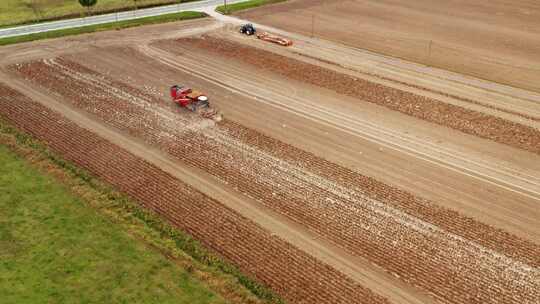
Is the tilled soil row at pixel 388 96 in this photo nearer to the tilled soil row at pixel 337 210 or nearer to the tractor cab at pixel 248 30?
the tractor cab at pixel 248 30

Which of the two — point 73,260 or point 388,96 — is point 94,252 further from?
point 388,96

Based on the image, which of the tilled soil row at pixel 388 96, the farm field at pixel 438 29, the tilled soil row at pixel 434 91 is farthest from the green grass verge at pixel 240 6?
the tilled soil row at pixel 434 91

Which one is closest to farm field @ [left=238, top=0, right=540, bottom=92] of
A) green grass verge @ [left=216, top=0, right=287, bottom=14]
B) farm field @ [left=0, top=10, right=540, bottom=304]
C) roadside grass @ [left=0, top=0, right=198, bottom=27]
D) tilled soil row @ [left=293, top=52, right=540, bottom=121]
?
green grass verge @ [left=216, top=0, right=287, bottom=14]

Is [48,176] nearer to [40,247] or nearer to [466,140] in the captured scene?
[40,247]

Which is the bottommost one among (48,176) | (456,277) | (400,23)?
(456,277)

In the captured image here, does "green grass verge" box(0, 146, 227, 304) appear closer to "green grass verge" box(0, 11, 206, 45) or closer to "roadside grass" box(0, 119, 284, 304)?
"roadside grass" box(0, 119, 284, 304)

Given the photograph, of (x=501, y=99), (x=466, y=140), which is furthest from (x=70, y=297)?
(x=501, y=99)
